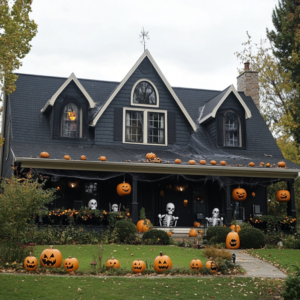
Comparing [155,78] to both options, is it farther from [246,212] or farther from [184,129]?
[246,212]

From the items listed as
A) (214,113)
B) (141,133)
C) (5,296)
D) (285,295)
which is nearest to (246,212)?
(214,113)

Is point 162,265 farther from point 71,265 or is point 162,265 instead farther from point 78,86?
point 78,86

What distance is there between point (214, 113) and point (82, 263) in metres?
11.5

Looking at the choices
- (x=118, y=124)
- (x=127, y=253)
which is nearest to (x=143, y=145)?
(x=118, y=124)

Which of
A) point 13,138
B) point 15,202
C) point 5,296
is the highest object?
point 13,138

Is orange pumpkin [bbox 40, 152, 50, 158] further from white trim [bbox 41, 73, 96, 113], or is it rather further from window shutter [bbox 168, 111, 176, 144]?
window shutter [bbox 168, 111, 176, 144]

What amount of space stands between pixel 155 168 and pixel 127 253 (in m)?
5.06

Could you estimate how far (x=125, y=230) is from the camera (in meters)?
15.6

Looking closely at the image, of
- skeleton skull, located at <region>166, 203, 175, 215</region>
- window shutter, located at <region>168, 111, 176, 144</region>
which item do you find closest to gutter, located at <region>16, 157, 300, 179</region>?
skeleton skull, located at <region>166, 203, 175, 215</region>

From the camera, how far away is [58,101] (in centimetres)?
1922

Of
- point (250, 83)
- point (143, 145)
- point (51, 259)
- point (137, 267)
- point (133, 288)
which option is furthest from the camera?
point (250, 83)

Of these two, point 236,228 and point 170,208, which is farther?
point 170,208

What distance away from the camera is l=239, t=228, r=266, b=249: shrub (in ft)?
50.6

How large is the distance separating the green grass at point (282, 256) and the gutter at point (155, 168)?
4338 millimetres
